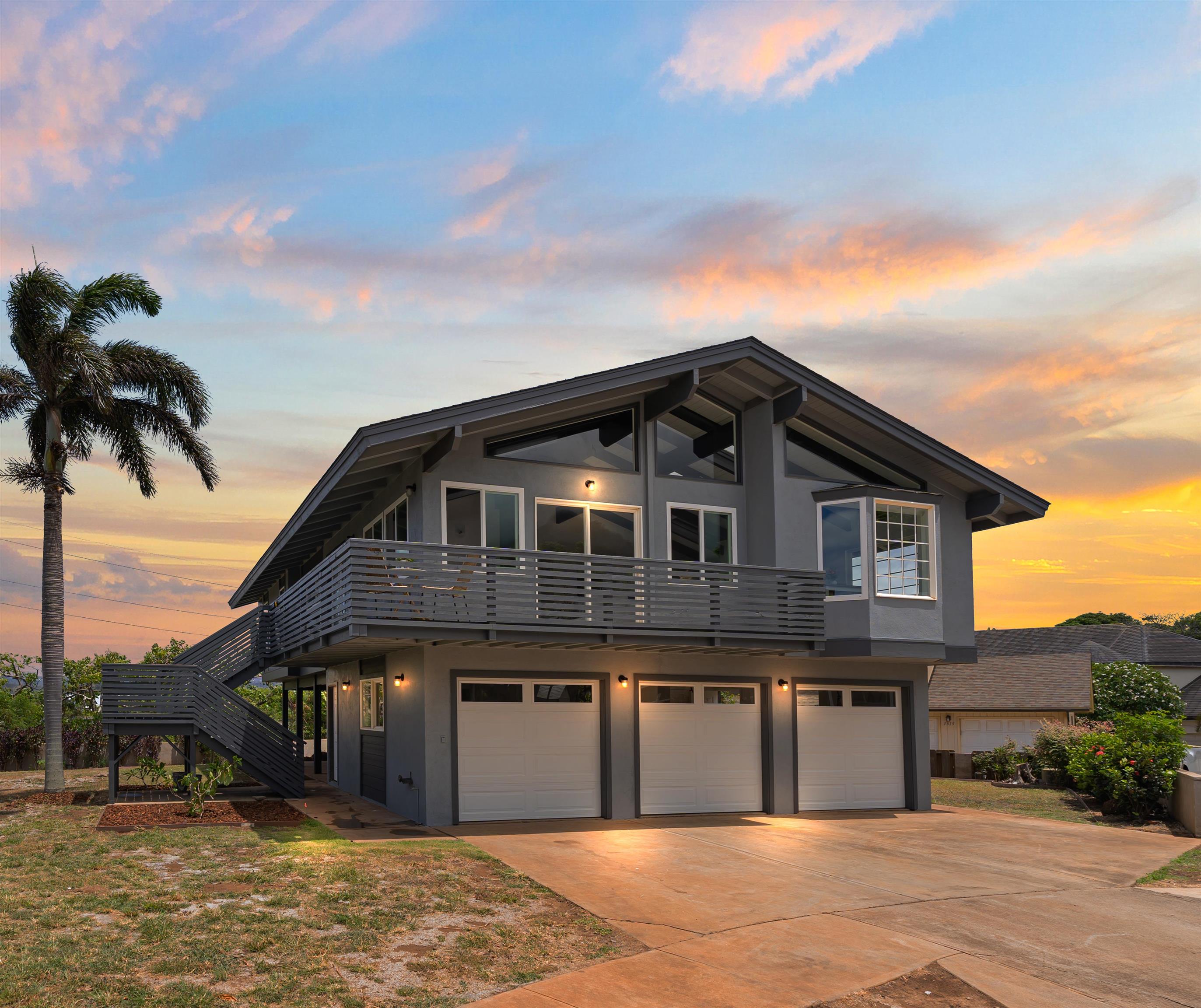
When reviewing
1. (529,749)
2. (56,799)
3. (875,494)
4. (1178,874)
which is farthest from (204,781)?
(1178,874)

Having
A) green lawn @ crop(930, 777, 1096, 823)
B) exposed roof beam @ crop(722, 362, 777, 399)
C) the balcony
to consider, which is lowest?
green lawn @ crop(930, 777, 1096, 823)

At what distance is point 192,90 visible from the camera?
17.0 m

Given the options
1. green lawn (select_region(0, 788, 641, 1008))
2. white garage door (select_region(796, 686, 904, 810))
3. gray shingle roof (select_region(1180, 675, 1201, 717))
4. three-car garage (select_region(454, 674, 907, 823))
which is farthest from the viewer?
gray shingle roof (select_region(1180, 675, 1201, 717))

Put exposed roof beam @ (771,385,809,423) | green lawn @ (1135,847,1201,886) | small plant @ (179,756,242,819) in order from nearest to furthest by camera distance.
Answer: green lawn @ (1135,847,1201,886) → small plant @ (179,756,242,819) → exposed roof beam @ (771,385,809,423)

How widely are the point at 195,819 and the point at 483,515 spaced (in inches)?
268

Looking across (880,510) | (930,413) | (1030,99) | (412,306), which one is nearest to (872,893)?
(880,510)

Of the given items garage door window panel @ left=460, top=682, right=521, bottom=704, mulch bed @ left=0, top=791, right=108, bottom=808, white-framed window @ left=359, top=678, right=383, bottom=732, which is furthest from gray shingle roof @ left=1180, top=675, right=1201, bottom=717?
mulch bed @ left=0, top=791, right=108, bottom=808

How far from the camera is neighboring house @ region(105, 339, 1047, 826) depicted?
17.0 meters

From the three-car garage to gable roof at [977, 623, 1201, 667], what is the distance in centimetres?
3815

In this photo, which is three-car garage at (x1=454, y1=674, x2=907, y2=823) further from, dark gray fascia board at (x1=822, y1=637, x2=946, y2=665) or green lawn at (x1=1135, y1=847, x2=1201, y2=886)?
green lawn at (x1=1135, y1=847, x2=1201, y2=886)

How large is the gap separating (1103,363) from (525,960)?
804 inches

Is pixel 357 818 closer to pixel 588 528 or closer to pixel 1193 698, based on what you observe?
pixel 588 528

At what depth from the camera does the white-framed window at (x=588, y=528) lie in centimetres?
1872

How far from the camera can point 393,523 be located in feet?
65.0
